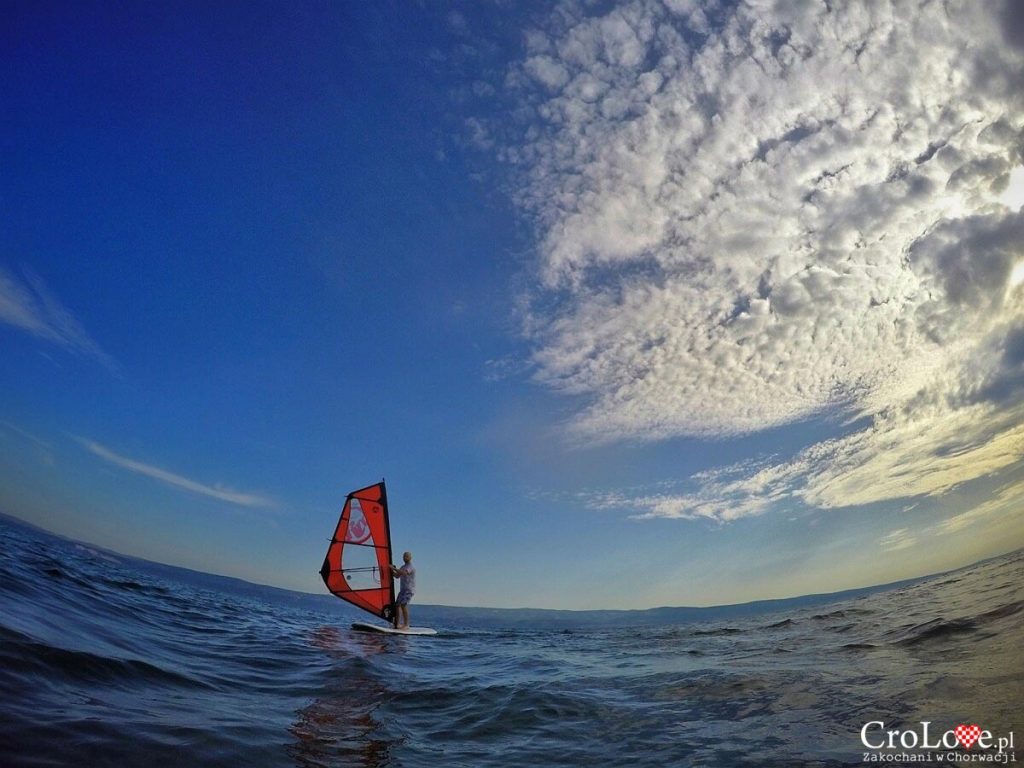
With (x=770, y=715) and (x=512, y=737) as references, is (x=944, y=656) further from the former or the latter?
(x=512, y=737)

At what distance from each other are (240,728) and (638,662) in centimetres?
1049

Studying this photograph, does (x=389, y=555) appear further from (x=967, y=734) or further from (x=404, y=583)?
(x=967, y=734)

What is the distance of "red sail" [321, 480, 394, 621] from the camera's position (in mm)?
20844

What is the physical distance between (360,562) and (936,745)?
67.3ft

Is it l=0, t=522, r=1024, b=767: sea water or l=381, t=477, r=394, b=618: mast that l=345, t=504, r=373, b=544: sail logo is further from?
l=0, t=522, r=1024, b=767: sea water

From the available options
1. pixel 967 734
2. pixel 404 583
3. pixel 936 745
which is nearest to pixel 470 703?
pixel 936 745

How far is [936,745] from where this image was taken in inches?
161

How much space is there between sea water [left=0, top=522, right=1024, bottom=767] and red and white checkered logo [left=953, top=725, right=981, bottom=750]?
0.40 ft

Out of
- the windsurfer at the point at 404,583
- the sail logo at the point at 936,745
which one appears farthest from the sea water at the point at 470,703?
the windsurfer at the point at 404,583

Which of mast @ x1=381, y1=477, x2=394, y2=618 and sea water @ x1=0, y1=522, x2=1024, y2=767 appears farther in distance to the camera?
mast @ x1=381, y1=477, x2=394, y2=618

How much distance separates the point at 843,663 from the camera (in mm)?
8516

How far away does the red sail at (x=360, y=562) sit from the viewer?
20844mm

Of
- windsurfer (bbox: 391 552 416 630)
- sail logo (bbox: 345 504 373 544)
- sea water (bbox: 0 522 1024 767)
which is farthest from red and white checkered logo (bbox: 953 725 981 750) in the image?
sail logo (bbox: 345 504 373 544)

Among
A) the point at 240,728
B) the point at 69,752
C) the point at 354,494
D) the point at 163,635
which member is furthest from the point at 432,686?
the point at 354,494
